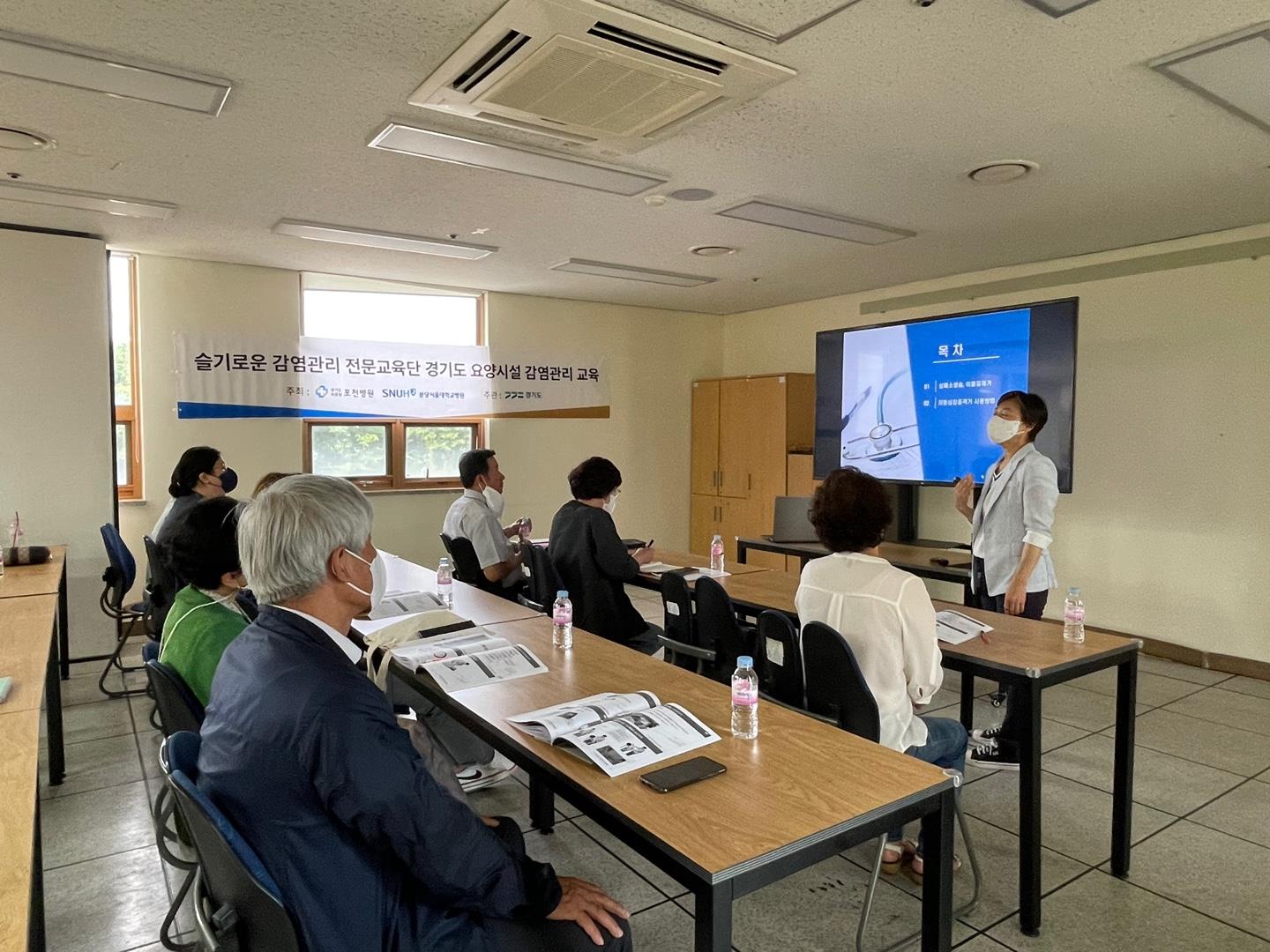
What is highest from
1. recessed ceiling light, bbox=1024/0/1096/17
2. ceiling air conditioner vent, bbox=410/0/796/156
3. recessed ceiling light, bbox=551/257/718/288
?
recessed ceiling light, bbox=551/257/718/288

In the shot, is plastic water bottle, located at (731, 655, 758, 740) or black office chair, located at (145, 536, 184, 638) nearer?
plastic water bottle, located at (731, 655, 758, 740)

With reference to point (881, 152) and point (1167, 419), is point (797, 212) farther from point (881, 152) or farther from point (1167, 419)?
point (1167, 419)

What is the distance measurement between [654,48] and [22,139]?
2749mm

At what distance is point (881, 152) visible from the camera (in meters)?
3.47

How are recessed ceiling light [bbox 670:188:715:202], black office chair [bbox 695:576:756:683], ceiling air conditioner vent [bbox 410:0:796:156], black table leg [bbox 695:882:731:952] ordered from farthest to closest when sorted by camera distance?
1. recessed ceiling light [bbox 670:188:715:202]
2. black office chair [bbox 695:576:756:683]
3. ceiling air conditioner vent [bbox 410:0:796:156]
4. black table leg [bbox 695:882:731:952]

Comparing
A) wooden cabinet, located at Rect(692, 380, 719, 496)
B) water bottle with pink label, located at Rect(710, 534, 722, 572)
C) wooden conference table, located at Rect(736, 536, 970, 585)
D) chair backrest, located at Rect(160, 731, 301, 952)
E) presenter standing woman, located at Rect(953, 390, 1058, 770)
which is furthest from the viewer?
wooden cabinet, located at Rect(692, 380, 719, 496)

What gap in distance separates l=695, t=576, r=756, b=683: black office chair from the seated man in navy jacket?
5.12ft

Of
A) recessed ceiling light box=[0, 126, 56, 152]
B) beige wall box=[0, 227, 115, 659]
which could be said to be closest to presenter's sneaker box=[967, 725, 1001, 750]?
recessed ceiling light box=[0, 126, 56, 152]

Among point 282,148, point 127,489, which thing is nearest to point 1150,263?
point 282,148

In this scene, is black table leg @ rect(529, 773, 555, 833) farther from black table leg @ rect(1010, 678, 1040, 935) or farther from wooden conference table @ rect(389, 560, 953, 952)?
black table leg @ rect(1010, 678, 1040, 935)

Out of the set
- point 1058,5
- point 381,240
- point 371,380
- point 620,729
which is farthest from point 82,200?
point 1058,5

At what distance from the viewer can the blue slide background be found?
4.92 m

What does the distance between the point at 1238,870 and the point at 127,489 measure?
6474 millimetres

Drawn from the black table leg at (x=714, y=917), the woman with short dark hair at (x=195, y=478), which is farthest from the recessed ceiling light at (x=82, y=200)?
the black table leg at (x=714, y=917)
